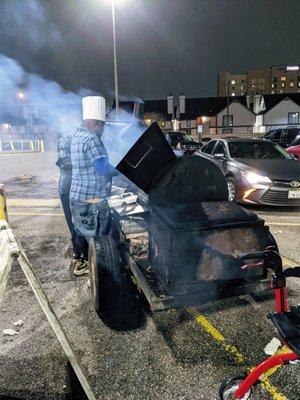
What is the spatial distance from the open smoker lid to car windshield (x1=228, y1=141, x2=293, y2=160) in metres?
4.80

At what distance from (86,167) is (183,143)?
1646 cm

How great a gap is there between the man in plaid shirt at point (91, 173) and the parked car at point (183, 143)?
14685 mm

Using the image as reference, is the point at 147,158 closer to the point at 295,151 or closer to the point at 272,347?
the point at 272,347

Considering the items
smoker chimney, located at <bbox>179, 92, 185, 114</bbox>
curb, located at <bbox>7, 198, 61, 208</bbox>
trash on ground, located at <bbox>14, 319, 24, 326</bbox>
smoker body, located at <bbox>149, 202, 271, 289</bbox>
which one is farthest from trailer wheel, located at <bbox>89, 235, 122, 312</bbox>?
smoker chimney, located at <bbox>179, 92, 185, 114</bbox>

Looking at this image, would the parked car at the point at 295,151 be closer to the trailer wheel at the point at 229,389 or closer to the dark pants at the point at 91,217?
the dark pants at the point at 91,217

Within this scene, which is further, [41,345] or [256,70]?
[256,70]

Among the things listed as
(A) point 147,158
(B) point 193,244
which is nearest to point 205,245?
(B) point 193,244

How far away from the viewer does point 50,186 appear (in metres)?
11.5

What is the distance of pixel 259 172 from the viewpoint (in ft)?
23.3

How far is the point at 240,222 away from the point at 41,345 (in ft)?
6.91

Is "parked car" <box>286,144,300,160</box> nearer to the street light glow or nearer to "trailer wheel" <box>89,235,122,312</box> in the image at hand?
the street light glow

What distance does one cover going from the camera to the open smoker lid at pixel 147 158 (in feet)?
11.9

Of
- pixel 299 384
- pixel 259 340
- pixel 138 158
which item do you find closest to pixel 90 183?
pixel 138 158

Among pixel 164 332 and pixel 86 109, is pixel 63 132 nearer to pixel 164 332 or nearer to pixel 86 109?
pixel 86 109
